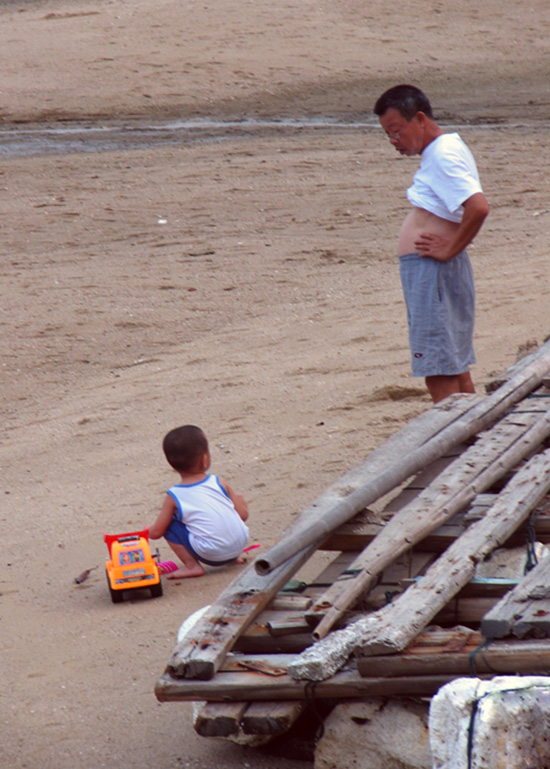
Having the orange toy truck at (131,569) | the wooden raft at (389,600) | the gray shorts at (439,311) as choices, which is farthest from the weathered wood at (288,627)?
the gray shorts at (439,311)

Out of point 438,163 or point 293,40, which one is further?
point 293,40

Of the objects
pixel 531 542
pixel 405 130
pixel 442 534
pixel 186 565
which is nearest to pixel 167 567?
pixel 186 565

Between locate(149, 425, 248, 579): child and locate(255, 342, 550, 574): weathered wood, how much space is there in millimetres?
827

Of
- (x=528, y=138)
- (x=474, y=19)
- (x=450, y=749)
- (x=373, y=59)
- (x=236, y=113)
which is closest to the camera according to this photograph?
(x=450, y=749)

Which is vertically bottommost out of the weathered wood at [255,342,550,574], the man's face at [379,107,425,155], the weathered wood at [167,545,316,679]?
the weathered wood at [167,545,316,679]

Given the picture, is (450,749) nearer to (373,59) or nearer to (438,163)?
(438,163)

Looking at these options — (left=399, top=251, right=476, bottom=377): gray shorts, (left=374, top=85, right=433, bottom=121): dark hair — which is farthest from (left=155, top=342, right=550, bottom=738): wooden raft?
(left=374, top=85, right=433, bottom=121): dark hair

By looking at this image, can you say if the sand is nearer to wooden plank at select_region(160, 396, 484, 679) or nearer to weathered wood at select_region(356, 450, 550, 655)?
wooden plank at select_region(160, 396, 484, 679)

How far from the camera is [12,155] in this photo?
15797 mm

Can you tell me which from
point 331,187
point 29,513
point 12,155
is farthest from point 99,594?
point 12,155

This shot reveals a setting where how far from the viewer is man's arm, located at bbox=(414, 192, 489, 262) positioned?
16.2ft

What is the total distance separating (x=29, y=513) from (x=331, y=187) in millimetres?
8337

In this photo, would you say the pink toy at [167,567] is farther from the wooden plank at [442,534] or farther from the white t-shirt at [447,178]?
the white t-shirt at [447,178]

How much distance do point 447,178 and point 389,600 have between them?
7.48 feet
